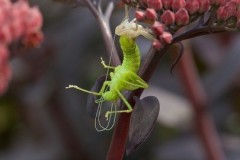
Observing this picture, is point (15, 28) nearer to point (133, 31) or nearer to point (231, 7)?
point (133, 31)

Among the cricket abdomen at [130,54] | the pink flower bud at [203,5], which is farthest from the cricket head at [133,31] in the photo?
the pink flower bud at [203,5]

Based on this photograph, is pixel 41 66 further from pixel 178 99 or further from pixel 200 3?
pixel 200 3

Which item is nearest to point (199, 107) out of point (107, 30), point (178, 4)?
point (107, 30)

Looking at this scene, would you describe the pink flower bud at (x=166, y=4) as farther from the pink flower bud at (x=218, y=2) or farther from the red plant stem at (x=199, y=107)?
the red plant stem at (x=199, y=107)

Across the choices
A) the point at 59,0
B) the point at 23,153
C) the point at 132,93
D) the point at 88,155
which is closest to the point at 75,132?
the point at 88,155

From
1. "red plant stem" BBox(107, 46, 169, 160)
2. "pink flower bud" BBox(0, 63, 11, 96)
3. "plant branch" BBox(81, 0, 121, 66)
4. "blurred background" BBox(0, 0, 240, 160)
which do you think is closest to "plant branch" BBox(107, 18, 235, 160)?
"red plant stem" BBox(107, 46, 169, 160)
